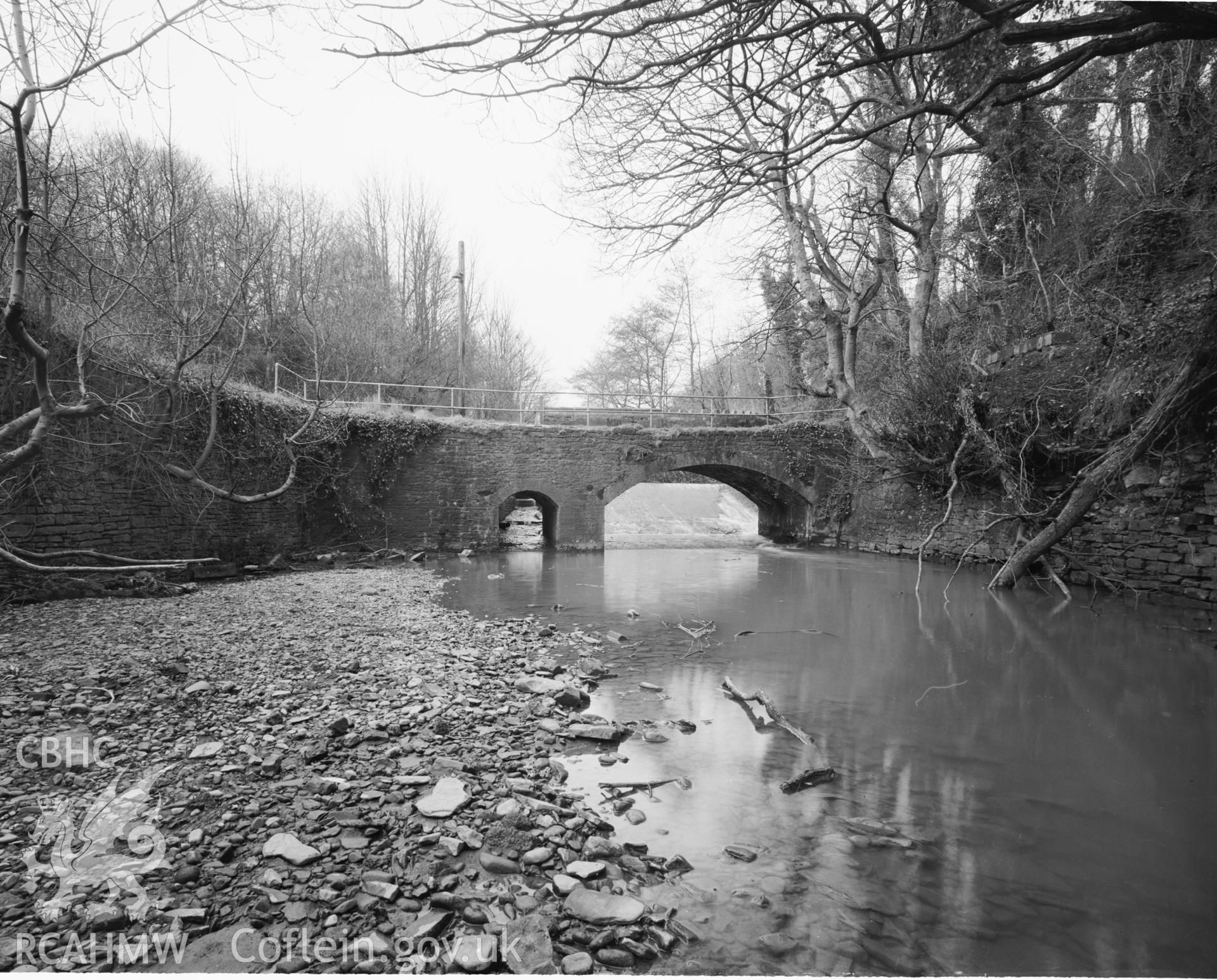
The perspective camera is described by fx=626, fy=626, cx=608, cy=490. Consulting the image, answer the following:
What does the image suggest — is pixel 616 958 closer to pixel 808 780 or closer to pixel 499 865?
pixel 499 865

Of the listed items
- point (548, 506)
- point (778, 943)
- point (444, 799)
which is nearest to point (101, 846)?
point (444, 799)

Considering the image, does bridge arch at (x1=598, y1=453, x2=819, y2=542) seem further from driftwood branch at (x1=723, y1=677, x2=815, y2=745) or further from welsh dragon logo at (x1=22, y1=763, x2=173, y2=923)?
welsh dragon logo at (x1=22, y1=763, x2=173, y2=923)

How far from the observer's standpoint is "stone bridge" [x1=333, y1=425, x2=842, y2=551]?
14.2 meters

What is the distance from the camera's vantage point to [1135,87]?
967cm

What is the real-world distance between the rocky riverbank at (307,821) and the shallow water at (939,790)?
29 cm

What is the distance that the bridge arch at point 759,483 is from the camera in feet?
51.1

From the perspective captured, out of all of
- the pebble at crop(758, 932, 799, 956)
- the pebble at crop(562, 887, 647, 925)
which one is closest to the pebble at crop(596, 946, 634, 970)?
the pebble at crop(562, 887, 647, 925)

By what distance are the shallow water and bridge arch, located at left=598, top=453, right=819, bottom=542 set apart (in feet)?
27.4

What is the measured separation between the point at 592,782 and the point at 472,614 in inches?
180

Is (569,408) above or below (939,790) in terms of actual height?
above

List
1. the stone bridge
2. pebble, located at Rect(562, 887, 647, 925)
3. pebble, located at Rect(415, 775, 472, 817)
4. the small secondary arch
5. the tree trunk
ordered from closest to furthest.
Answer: pebble, located at Rect(562, 887, 647, 925), pebble, located at Rect(415, 775, 472, 817), the tree trunk, the stone bridge, the small secondary arch

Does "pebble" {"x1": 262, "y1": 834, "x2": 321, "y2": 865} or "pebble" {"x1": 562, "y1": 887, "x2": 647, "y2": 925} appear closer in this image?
"pebble" {"x1": 562, "y1": 887, "x2": 647, "y2": 925}

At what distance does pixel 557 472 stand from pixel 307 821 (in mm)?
12798

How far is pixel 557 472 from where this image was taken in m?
15.1
